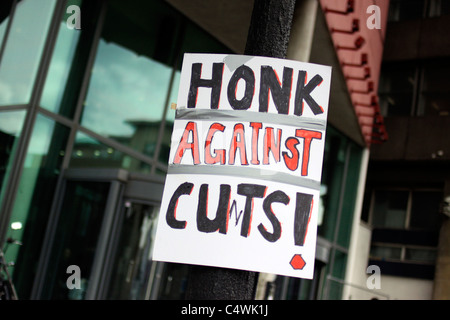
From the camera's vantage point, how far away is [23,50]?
32.2 feet

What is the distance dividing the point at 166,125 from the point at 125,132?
110 cm

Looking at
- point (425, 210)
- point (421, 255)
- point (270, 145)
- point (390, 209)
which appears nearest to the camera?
point (270, 145)

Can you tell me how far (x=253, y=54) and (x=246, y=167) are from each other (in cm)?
69

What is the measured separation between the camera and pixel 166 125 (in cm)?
1230

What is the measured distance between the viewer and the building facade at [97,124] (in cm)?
972

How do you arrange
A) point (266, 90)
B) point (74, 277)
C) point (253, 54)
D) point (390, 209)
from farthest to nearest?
point (390, 209)
point (74, 277)
point (253, 54)
point (266, 90)

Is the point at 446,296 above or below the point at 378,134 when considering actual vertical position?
below

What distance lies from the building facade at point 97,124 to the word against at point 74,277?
0.26 ft

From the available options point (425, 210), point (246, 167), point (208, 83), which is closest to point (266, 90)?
point (208, 83)

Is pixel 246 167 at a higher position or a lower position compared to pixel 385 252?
lower

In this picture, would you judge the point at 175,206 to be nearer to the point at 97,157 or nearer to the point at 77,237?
the point at 77,237

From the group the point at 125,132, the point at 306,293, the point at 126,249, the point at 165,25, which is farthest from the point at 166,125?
the point at 306,293

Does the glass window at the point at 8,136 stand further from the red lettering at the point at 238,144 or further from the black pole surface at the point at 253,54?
the red lettering at the point at 238,144
